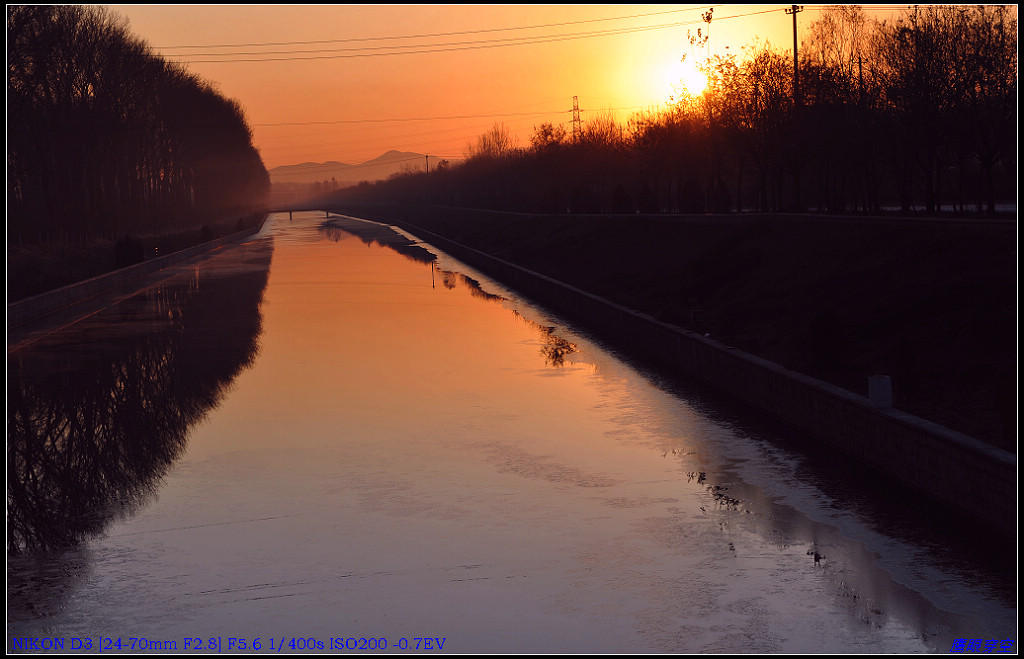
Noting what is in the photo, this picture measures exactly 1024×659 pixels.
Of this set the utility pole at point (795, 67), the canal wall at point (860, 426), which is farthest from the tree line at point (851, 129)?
the canal wall at point (860, 426)

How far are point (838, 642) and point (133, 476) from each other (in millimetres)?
7714

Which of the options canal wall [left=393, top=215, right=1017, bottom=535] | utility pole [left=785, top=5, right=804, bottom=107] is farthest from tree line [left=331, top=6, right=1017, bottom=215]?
canal wall [left=393, top=215, right=1017, bottom=535]

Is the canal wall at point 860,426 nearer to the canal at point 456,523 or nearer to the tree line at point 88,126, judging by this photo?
the canal at point 456,523

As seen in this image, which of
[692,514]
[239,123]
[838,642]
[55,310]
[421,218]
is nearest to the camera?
[838,642]

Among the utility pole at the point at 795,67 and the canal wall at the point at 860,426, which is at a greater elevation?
the utility pole at the point at 795,67

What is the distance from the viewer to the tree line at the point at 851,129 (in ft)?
157

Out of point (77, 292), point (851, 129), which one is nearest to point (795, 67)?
point (851, 129)

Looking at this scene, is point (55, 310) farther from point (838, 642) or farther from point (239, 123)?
point (239, 123)

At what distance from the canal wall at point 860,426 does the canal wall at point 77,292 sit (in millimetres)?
15776

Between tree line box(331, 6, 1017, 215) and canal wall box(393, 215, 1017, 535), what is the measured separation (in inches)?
992

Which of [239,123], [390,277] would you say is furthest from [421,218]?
[390,277]

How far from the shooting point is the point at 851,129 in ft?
191

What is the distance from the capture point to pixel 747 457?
1231cm

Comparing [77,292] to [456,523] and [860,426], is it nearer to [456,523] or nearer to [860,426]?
[456,523]
